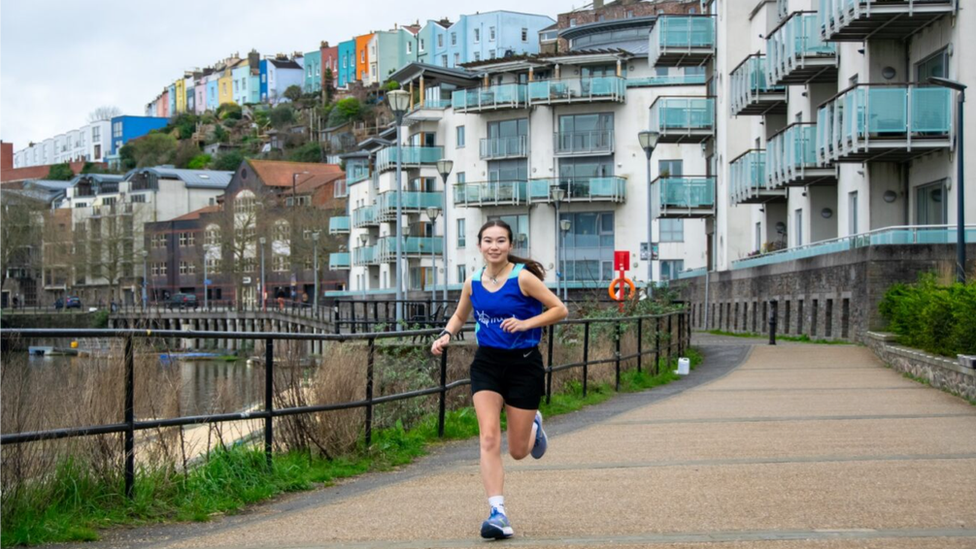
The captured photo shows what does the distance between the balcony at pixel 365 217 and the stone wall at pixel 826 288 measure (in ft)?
133

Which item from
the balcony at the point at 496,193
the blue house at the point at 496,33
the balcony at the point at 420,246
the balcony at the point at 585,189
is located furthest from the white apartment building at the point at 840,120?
the blue house at the point at 496,33

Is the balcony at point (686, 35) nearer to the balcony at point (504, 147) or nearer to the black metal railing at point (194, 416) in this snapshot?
the balcony at point (504, 147)

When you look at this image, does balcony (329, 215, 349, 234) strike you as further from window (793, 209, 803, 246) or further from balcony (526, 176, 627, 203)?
window (793, 209, 803, 246)

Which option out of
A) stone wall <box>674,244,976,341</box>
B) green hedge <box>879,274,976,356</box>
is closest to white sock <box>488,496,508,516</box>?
green hedge <box>879,274,976,356</box>

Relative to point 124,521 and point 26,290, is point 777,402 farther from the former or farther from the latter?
point 26,290

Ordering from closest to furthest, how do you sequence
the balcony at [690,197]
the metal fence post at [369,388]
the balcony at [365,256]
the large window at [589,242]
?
the metal fence post at [369,388]
the balcony at [690,197]
the large window at [589,242]
the balcony at [365,256]

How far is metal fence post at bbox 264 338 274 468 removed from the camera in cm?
1072

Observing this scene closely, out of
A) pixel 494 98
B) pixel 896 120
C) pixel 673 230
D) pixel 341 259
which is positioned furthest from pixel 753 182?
pixel 341 259

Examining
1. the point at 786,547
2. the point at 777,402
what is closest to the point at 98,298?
the point at 777,402

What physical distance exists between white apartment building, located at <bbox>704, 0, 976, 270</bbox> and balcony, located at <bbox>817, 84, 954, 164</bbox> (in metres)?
0.02

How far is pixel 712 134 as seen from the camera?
56719 mm

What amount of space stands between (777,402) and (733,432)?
13.0 feet

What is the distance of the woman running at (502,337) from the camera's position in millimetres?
8266

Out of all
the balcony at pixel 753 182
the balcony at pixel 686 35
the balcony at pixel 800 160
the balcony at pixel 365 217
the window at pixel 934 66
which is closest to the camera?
the window at pixel 934 66
